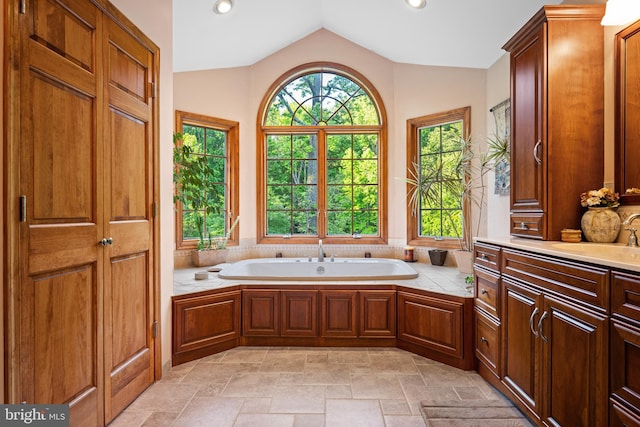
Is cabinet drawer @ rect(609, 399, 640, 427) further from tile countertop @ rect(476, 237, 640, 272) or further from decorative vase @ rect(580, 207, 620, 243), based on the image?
decorative vase @ rect(580, 207, 620, 243)

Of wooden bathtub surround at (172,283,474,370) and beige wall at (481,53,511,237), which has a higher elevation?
beige wall at (481,53,511,237)

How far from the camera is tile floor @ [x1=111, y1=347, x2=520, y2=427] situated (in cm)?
200

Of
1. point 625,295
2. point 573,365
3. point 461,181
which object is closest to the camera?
point 625,295

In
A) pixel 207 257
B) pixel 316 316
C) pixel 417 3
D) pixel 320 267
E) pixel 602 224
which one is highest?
pixel 417 3

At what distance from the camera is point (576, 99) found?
210 centimetres

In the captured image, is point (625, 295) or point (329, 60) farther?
point (329, 60)

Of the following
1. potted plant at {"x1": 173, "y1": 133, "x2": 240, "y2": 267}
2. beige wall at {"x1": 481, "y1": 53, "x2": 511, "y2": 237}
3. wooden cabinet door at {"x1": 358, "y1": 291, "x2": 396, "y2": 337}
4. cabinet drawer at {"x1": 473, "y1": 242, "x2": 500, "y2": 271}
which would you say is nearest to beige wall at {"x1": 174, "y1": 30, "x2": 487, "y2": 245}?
potted plant at {"x1": 173, "y1": 133, "x2": 240, "y2": 267}

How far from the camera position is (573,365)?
1.51m

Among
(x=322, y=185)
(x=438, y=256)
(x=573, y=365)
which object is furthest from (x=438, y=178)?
(x=573, y=365)

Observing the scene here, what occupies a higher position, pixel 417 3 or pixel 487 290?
pixel 417 3

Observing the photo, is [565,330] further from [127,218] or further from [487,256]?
[127,218]

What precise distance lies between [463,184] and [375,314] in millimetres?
1571

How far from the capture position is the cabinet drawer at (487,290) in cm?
219

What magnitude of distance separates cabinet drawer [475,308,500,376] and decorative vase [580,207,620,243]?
0.73 meters
